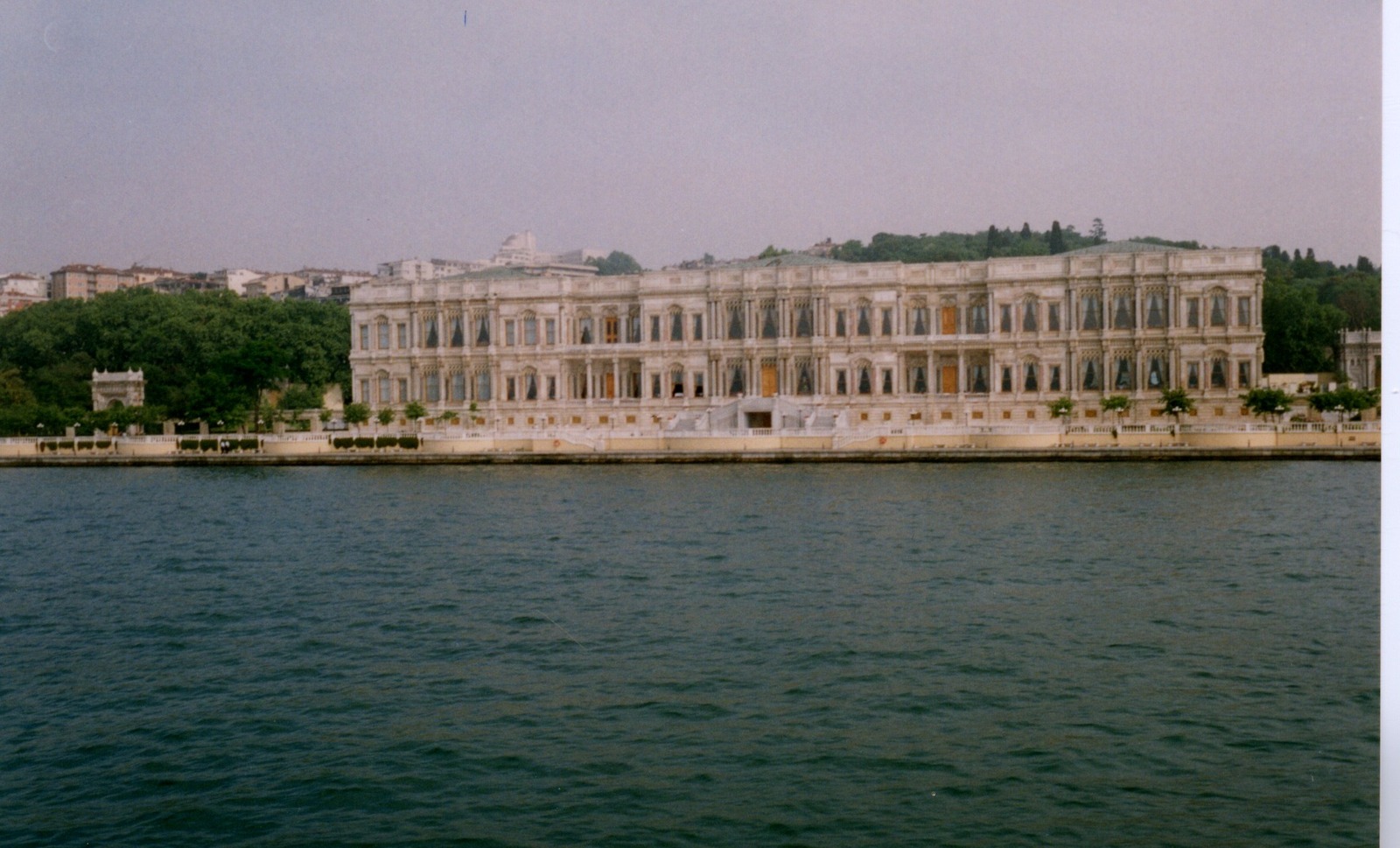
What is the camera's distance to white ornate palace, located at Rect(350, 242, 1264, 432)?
178 feet

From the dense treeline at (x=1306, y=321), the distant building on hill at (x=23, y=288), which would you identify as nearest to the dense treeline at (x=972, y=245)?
the dense treeline at (x=1306, y=321)

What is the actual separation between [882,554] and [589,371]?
36761mm

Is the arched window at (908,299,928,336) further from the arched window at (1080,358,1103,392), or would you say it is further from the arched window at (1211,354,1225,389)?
the arched window at (1211,354,1225,389)

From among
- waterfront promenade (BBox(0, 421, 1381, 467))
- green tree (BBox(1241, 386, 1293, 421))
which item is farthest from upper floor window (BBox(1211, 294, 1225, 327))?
waterfront promenade (BBox(0, 421, 1381, 467))

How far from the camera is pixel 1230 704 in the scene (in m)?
14.4

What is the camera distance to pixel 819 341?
5712 centimetres

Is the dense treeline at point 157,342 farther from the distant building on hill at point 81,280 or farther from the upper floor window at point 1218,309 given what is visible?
the distant building on hill at point 81,280

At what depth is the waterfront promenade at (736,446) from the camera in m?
44.7

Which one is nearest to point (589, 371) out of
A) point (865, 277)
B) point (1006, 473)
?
point (865, 277)

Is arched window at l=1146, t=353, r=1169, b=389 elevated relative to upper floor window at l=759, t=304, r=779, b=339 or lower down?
lower down

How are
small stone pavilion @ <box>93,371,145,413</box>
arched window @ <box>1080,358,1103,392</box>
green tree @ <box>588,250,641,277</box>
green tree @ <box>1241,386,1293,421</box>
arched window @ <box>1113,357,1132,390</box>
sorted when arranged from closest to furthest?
green tree @ <box>1241,386,1293,421</box>, arched window @ <box>1113,357,1132,390</box>, arched window @ <box>1080,358,1103,392</box>, small stone pavilion @ <box>93,371,145,413</box>, green tree @ <box>588,250,641,277</box>

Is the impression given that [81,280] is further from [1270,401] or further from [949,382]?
[1270,401]

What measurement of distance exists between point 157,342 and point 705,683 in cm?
6377

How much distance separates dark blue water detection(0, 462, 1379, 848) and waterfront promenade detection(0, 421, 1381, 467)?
15391 mm
